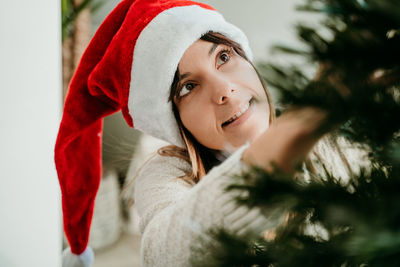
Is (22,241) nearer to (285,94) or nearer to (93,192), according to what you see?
(93,192)

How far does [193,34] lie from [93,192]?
1.38ft

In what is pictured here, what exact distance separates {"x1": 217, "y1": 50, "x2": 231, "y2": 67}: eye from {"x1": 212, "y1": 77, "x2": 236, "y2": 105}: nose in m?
0.06

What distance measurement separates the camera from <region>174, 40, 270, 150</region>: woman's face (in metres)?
0.57

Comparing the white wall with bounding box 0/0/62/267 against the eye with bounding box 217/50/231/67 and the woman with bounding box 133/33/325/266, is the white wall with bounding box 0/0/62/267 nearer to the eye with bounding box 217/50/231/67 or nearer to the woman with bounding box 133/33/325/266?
the woman with bounding box 133/33/325/266

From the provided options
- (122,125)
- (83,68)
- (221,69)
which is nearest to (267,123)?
(221,69)

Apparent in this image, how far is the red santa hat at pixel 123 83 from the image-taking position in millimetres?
589

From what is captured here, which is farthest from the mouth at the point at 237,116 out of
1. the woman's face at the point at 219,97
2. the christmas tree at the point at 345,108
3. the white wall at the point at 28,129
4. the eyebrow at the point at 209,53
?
the christmas tree at the point at 345,108

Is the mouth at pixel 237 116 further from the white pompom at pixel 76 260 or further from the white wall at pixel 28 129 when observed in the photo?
the white pompom at pixel 76 260

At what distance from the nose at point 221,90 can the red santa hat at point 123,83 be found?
0.08 meters

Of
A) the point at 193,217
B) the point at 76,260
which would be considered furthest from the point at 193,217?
the point at 76,260

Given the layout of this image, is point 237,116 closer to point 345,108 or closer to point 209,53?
point 209,53

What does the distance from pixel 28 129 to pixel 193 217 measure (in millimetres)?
278

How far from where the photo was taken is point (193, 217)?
328mm

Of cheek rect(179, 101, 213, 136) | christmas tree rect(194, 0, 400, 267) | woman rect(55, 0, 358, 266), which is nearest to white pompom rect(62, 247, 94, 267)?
woman rect(55, 0, 358, 266)
